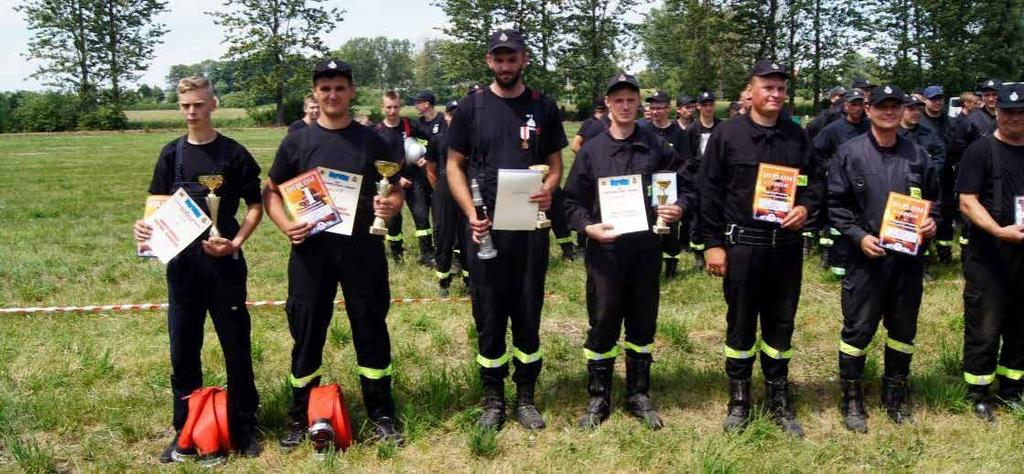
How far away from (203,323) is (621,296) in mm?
2747

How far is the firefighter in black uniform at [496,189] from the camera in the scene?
4.80 metres

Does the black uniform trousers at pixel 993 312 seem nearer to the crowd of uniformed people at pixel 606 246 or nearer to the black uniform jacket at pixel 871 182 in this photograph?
the crowd of uniformed people at pixel 606 246

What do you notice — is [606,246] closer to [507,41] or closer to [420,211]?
[507,41]

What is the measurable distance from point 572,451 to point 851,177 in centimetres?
265

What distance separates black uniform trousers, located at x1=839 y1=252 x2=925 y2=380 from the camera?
4941mm

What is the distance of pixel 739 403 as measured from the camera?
509 cm

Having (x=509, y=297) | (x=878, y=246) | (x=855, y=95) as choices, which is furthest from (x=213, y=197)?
(x=855, y=95)

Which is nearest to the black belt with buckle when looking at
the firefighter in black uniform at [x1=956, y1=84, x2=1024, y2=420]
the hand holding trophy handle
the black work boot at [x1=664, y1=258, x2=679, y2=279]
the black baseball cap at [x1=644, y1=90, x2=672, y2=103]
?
the firefighter in black uniform at [x1=956, y1=84, x2=1024, y2=420]

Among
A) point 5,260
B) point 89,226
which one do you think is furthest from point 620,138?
point 89,226

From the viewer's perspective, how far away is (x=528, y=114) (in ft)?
15.9

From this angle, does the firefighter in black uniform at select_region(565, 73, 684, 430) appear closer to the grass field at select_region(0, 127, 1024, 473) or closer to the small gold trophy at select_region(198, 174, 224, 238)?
the grass field at select_region(0, 127, 1024, 473)

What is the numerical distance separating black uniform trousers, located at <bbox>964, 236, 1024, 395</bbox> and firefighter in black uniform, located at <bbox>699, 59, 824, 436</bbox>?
4.29ft

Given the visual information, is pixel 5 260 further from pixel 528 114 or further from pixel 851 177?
pixel 851 177

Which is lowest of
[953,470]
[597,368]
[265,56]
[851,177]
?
[953,470]
